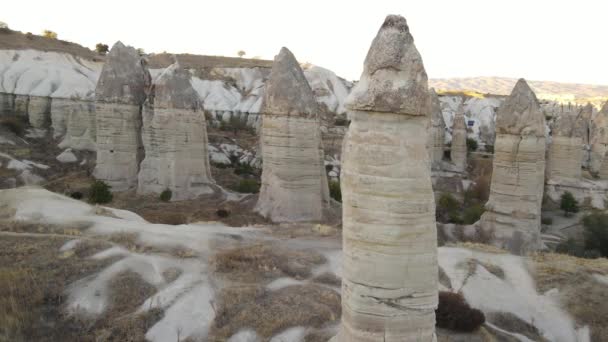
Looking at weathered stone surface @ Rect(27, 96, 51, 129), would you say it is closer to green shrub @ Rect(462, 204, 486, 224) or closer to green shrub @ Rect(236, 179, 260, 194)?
green shrub @ Rect(236, 179, 260, 194)

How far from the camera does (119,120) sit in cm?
1723

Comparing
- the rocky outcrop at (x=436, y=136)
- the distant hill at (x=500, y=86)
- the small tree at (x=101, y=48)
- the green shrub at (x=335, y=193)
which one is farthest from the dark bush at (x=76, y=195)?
the distant hill at (x=500, y=86)

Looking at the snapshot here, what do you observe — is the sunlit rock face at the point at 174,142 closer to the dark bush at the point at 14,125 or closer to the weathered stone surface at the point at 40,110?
the dark bush at the point at 14,125

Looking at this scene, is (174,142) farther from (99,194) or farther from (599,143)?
(599,143)

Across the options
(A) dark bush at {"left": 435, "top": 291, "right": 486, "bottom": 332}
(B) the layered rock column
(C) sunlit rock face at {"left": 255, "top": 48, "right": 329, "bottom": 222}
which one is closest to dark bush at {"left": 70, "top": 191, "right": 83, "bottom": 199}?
(C) sunlit rock face at {"left": 255, "top": 48, "right": 329, "bottom": 222}

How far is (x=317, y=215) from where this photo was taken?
13.9 metres

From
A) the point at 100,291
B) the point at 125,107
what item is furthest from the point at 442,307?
the point at 125,107

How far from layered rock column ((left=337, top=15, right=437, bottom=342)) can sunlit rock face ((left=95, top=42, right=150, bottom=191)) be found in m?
14.1

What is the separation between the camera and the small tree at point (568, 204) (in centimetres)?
2127

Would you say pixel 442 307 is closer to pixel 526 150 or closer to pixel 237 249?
pixel 237 249

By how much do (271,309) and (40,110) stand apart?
86.1 feet

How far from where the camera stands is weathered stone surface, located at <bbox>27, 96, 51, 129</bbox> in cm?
2759

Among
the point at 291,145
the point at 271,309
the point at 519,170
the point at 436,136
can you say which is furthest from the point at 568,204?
the point at 271,309

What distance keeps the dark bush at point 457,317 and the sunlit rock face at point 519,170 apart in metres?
7.06
